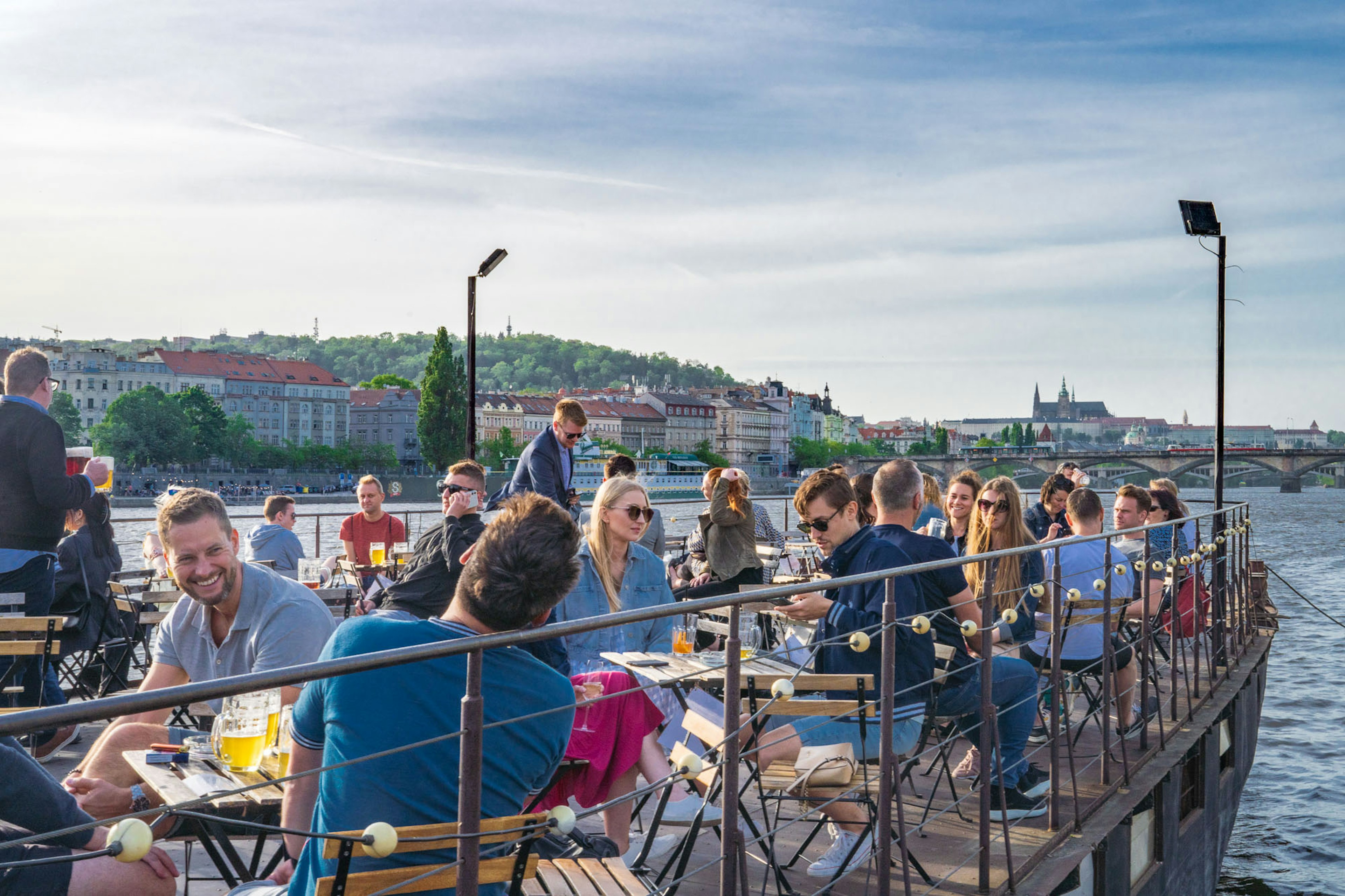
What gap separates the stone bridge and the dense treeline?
73.3 m

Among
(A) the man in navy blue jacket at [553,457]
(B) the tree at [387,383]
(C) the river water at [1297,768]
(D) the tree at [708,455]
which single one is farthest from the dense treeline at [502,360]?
(A) the man in navy blue jacket at [553,457]

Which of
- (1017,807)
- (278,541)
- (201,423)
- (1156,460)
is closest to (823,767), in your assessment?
(1017,807)

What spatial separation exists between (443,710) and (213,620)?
153 cm

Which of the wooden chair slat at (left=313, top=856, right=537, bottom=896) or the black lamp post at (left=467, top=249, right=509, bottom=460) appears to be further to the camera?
the black lamp post at (left=467, top=249, right=509, bottom=460)

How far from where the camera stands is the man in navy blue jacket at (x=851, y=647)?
Answer: 13.3ft

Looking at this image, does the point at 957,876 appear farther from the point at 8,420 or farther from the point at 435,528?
the point at 8,420

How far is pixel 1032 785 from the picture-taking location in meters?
5.02

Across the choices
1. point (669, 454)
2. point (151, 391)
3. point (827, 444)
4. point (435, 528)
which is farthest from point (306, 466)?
point (435, 528)

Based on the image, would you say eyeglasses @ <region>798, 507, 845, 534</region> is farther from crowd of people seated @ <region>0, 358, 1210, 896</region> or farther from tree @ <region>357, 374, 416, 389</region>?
tree @ <region>357, 374, 416, 389</region>

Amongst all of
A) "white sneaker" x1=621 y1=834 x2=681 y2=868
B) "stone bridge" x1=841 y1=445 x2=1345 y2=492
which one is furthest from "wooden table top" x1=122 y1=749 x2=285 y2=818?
"stone bridge" x1=841 y1=445 x2=1345 y2=492

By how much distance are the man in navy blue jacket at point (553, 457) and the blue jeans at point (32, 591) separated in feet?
9.23

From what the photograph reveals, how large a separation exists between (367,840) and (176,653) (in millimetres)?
1949

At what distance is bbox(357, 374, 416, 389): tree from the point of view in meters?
141

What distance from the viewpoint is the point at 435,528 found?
20.5ft
